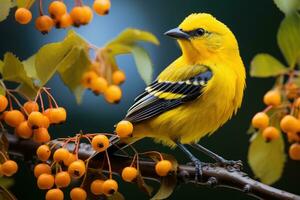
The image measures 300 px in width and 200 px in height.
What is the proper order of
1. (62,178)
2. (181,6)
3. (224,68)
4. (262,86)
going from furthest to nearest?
(262,86) → (181,6) → (224,68) → (62,178)

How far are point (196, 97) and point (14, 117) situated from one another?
0.26 m

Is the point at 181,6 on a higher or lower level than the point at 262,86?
higher

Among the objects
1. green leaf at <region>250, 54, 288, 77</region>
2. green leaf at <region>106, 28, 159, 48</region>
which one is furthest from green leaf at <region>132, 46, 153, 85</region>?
green leaf at <region>250, 54, 288, 77</region>

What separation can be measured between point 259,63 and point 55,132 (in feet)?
1.63

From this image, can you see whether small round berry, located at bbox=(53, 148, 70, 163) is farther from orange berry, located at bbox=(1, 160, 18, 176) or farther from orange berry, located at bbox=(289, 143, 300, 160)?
orange berry, located at bbox=(289, 143, 300, 160)

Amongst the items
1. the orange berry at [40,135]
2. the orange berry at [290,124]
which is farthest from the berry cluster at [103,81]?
the orange berry at [290,124]

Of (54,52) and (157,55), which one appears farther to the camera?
(157,55)

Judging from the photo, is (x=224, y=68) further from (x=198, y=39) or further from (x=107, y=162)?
(x=107, y=162)

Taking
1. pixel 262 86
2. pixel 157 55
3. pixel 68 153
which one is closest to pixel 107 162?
pixel 68 153

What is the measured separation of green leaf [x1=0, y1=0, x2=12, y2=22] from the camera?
2.16 feet

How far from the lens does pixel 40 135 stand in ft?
2.29

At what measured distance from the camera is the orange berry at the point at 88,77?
772 millimetres

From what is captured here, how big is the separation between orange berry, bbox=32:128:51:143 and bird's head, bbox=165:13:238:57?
0.19 metres

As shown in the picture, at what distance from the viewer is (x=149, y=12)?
103cm
